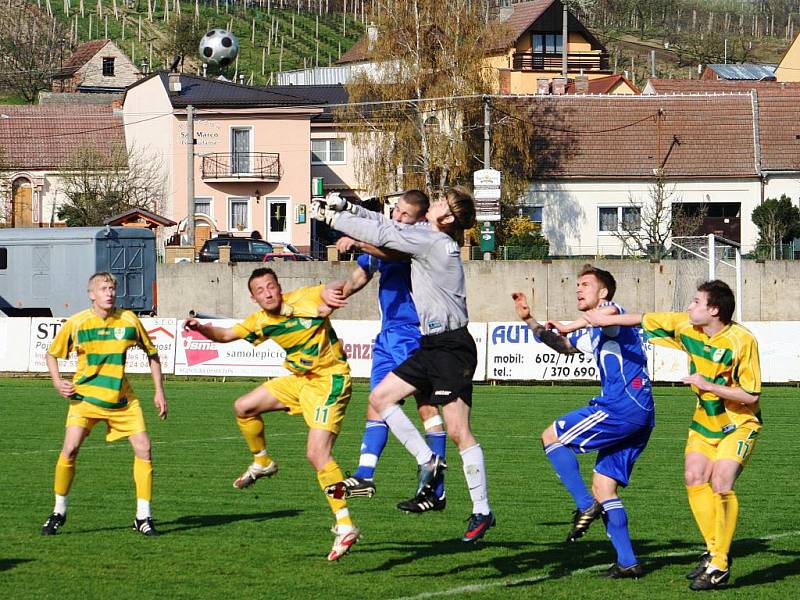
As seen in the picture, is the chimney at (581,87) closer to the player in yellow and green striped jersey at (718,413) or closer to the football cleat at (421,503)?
the player in yellow and green striped jersey at (718,413)

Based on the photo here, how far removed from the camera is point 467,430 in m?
9.57

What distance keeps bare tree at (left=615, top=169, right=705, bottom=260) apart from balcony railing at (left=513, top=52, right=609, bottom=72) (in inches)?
1065

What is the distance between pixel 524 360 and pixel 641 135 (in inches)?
1353

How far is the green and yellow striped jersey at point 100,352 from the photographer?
444 inches

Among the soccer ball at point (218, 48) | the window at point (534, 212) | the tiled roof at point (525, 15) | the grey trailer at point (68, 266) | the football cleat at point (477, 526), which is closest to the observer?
A: the football cleat at point (477, 526)

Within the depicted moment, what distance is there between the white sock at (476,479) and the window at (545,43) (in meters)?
77.2

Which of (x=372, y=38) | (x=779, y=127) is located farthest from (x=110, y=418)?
(x=779, y=127)

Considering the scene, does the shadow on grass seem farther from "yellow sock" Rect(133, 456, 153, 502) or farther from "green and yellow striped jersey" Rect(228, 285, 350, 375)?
"green and yellow striped jersey" Rect(228, 285, 350, 375)

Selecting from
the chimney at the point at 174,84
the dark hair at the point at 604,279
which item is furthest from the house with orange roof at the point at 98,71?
the dark hair at the point at 604,279

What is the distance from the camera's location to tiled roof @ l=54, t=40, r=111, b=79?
94.0 metres

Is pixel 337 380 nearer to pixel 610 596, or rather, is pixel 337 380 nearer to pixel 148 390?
pixel 610 596

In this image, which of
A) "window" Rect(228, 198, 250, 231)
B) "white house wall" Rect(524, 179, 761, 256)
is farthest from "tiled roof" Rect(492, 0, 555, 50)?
"window" Rect(228, 198, 250, 231)

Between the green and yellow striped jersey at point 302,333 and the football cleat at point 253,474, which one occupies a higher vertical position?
the green and yellow striped jersey at point 302,333

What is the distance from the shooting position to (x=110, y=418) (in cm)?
1130
